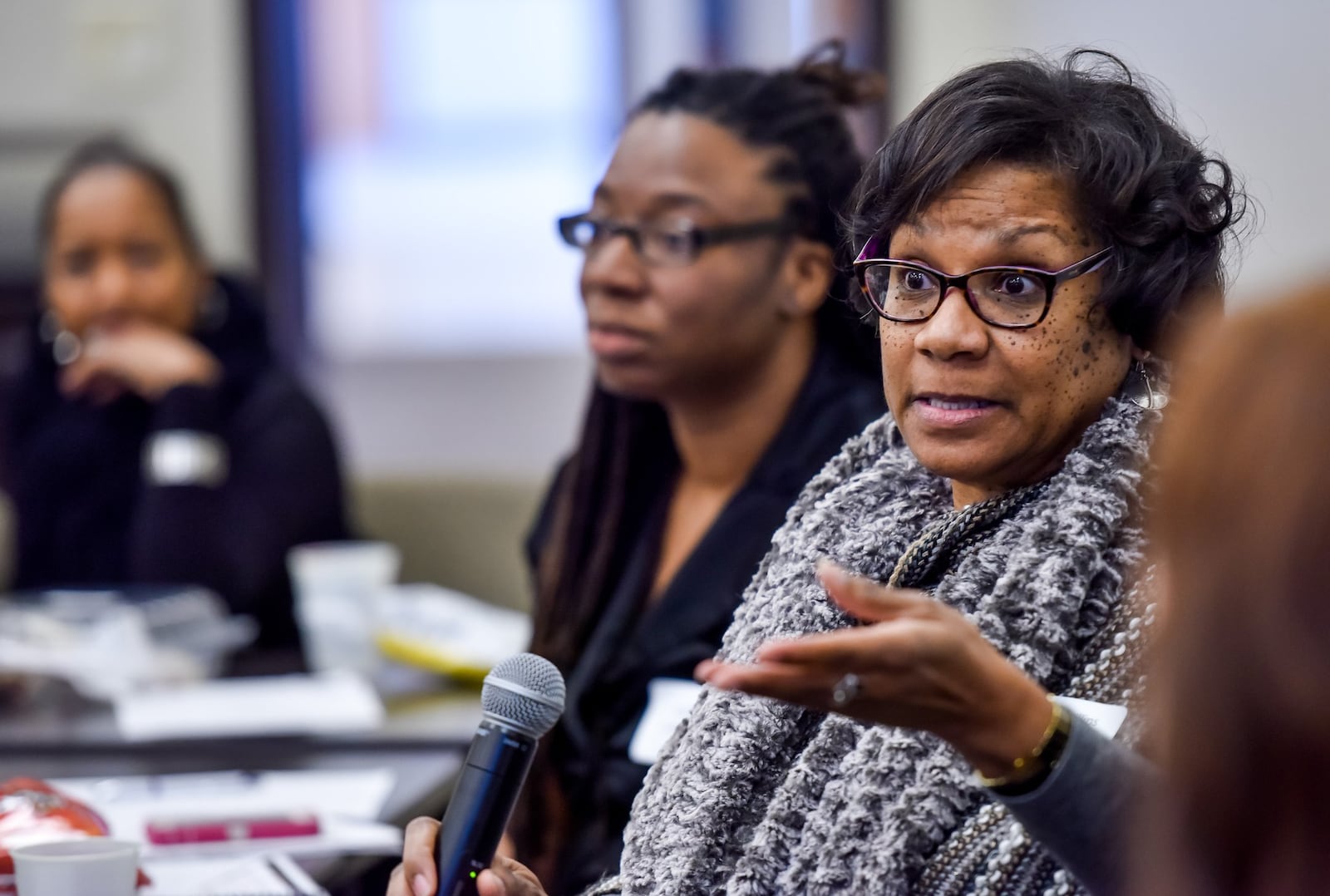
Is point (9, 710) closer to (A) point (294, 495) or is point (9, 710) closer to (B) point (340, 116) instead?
(A) point (294, 495)

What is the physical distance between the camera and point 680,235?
1.56 metres

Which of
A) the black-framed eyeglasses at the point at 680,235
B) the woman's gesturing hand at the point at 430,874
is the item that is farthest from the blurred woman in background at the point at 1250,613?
the black-framed eyeglasses at the point at 680,235

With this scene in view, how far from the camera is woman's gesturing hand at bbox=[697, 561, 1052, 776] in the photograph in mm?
Result: 650

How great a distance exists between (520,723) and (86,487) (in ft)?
6.27

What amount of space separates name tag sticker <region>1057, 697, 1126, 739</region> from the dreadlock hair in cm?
69

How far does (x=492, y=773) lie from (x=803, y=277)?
82cm

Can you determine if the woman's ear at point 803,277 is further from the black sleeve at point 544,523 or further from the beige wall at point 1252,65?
the beige wall at point 1252,65

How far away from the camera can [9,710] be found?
1912mm

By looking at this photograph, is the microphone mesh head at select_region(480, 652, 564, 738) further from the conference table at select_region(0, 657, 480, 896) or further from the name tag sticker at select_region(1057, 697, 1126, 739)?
the conference table at select_region(0, 657, 480, 896)

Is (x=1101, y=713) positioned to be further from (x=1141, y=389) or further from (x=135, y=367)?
(x=135, y=367)

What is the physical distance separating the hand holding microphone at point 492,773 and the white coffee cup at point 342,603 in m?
1.11

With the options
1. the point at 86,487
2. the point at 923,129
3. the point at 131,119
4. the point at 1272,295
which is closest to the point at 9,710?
the point at 86,487

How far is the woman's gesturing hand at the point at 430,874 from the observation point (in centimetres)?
94

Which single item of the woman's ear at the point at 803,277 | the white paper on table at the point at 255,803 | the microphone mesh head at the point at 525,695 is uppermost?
the woman's ear at the point at 803,277
